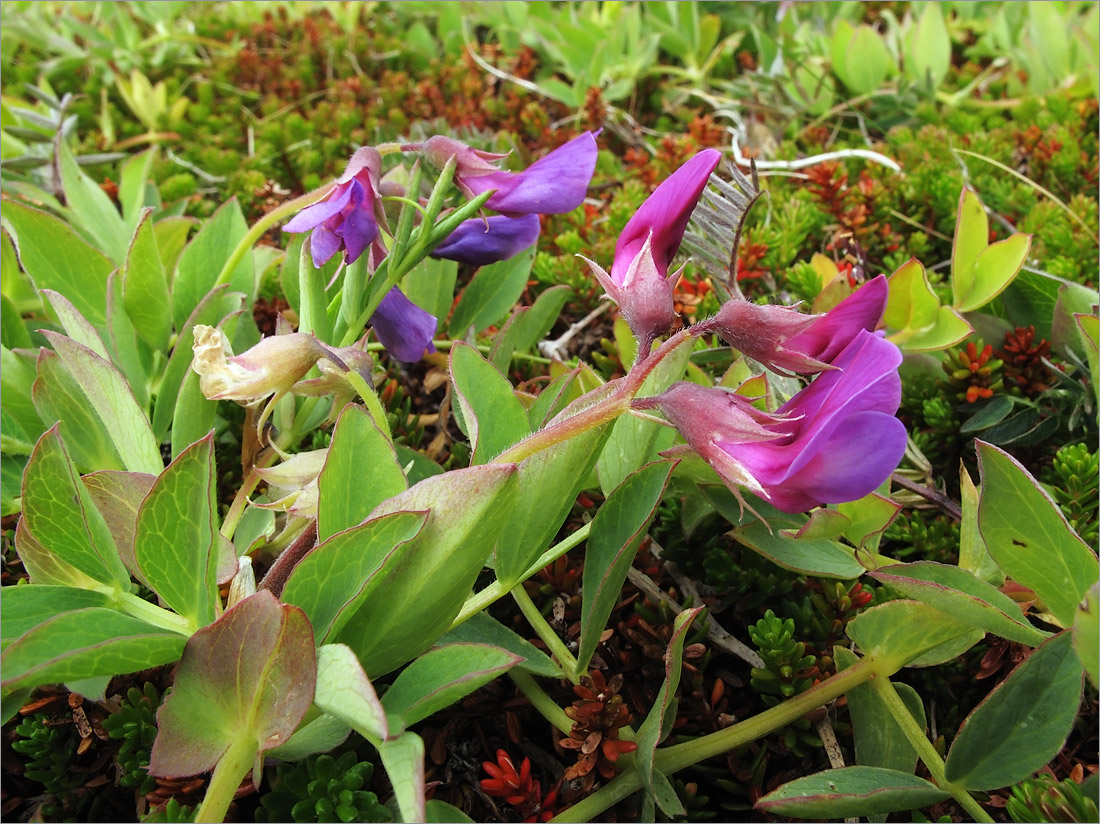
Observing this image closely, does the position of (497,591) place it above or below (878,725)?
above

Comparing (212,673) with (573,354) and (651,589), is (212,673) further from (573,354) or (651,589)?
(573,354)

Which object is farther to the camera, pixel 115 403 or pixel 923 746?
pixel 115 403

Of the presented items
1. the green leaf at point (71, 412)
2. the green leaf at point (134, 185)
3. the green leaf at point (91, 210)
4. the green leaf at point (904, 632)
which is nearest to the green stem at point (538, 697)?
the green leaf at point (904, 632)

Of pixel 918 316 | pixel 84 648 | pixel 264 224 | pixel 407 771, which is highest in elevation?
pixel 264 224

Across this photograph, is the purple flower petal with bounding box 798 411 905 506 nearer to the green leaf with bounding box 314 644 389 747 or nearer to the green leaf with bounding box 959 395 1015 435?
the green leaf with bounding box 314 644 389 747

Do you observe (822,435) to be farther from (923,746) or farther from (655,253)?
(923,746)

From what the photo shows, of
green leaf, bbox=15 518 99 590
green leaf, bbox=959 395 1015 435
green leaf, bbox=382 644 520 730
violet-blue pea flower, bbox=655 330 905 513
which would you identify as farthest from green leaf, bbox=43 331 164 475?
green leaf, bbox=959 395 1015 435

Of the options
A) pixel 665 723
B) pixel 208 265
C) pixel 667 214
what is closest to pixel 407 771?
→ pixel 665 723

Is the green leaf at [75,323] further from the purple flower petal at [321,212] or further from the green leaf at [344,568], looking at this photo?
the green leaf at [344,568]
